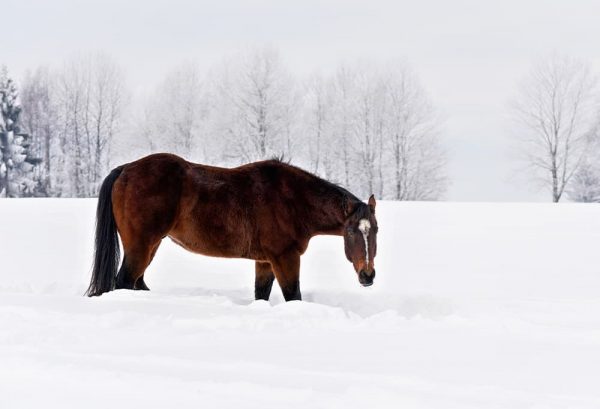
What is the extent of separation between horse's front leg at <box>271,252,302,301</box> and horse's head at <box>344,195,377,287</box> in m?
0.61

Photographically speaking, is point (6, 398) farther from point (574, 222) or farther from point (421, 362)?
point (574, 222)

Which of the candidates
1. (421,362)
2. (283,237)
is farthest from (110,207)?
(421,362)

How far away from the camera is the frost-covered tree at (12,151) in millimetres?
38094

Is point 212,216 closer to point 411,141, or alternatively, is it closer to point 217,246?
point 217,246

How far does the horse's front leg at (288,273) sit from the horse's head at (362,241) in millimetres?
615

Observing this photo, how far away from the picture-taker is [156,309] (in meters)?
5.54

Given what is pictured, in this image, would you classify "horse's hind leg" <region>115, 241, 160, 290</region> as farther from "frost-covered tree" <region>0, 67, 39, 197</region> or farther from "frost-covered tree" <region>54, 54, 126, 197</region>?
"frost-covered tree" <region>0, 67, 39, 197</region>

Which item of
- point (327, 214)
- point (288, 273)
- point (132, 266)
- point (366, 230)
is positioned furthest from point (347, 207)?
point (132, 266)

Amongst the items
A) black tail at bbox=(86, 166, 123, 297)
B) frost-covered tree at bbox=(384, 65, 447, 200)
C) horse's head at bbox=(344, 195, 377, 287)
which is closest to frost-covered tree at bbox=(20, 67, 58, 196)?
frost-covered tree at bbox=(384, 65, 447, 200)

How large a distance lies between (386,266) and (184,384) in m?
8.62

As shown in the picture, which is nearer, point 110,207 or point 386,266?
point 110,207

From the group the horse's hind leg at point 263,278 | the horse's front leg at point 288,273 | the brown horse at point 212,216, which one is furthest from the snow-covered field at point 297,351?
the brown horse at point 212,216

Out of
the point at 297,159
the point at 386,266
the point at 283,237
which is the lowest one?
the point at 386,266

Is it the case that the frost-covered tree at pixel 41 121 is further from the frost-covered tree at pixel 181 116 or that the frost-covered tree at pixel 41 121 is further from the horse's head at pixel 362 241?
the horse's head at pixel 362 241
